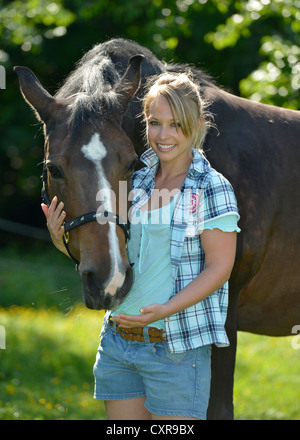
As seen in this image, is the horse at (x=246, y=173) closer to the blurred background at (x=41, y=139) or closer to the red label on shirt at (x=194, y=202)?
the blurred background at (x=41, y=139)

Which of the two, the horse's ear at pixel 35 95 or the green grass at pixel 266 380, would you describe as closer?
the horse's ear at pixel 35 95

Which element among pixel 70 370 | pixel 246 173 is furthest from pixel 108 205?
pixel 70 370

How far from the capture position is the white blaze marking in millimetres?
2305

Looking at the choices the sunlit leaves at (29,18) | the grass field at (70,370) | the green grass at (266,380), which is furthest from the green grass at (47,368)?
the sunlit leaves at (29,18)

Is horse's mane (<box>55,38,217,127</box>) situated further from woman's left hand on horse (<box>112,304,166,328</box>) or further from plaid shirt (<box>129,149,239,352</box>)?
woman's left hand on horse (<box>112,304,166,328</box>)

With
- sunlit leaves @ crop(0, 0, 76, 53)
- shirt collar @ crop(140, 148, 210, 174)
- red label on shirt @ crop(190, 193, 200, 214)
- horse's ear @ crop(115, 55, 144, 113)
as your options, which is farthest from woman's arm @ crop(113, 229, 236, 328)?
sunlit leaves @ crop(0, 0, 76, 53)

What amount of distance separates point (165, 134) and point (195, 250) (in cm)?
51

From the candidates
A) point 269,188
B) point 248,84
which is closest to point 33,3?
point 248,84

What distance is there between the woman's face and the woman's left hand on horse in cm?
68

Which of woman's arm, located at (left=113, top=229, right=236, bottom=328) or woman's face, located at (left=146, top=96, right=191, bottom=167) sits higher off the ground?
woman's face, located at (left=146, top=96, right=191, bottom=167)

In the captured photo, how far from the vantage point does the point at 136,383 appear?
2.54 m

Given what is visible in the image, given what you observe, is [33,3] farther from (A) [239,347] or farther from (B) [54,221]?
(B) [54,221]

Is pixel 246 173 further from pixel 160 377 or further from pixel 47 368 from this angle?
pixel 47 368

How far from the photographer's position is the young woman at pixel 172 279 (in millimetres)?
2391
